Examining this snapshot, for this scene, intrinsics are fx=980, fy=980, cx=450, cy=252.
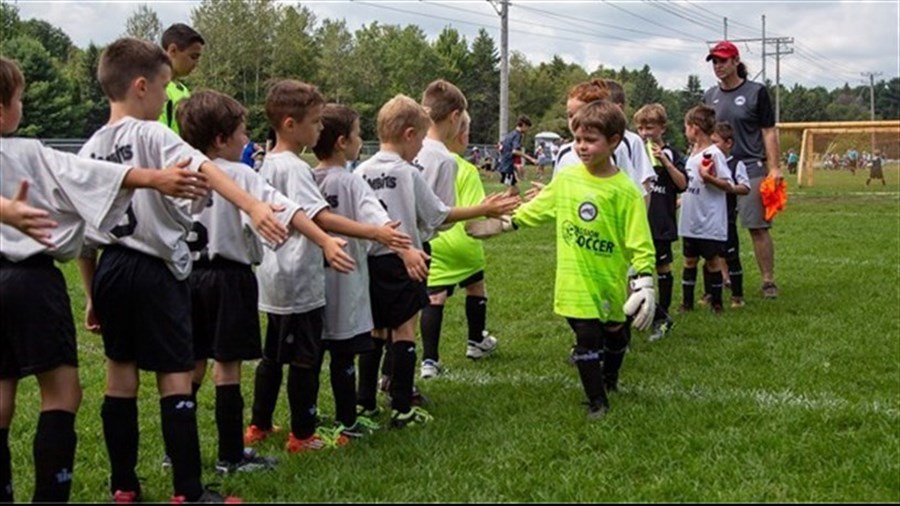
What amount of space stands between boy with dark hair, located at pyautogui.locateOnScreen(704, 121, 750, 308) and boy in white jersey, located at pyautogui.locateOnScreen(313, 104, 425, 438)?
488cm

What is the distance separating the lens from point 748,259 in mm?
12906

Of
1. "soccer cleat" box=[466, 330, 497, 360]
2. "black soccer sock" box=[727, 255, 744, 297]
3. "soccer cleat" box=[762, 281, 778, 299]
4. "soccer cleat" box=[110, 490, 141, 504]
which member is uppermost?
"black soccer sock" box=[727, 255, 744, 297]

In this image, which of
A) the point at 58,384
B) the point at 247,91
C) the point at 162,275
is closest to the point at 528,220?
the point at 162,275

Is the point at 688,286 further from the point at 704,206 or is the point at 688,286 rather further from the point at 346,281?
the point at 346,281

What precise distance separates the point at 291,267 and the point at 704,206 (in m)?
5.21

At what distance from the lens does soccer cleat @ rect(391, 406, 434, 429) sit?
5453mm

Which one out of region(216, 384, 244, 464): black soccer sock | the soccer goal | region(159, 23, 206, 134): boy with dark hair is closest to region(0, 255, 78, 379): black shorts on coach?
region(216, 384, 244, 464): black soccer sock

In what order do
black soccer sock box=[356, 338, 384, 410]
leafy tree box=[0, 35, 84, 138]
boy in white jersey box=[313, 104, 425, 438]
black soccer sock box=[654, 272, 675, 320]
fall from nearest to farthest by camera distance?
boy in white jersey box=[313, 104, 425, 438], black soccer sock box=[356, 338, 384, 410], black soccer sock box=[654, 272, 675, 320], leafy tree box=[0, 35, 84, 138]

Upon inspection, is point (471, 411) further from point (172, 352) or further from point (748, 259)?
point (748, 259)

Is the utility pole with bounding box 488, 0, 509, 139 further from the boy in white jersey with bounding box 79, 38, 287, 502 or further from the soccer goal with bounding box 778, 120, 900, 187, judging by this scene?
the boy in white jersey with bounding box 79, 38, 287, 502

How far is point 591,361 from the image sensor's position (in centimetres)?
550

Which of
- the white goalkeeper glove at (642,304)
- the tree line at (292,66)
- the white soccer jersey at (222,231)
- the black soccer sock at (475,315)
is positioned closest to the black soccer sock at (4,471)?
the white soccer jersey at (222,231)

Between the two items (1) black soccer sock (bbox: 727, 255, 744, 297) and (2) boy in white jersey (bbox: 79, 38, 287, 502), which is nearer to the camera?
(2) boy in white jersey (bbox: 79, 38, 287, 502)

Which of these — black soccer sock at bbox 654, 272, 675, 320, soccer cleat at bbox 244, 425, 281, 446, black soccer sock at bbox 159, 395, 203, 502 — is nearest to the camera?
black soccer sock at bbox 159, 395, 203, 502
